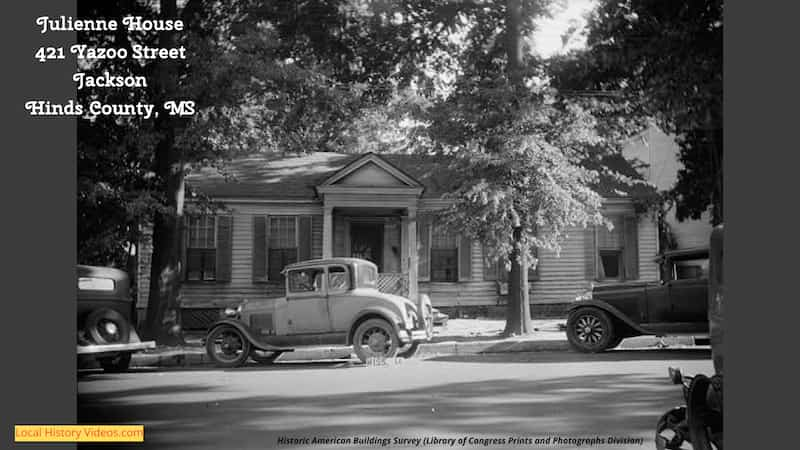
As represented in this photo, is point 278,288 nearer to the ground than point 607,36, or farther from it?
nearer to the ground

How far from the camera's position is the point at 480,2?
31.2 ft

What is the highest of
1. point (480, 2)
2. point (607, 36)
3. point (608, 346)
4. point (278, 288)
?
point (480, 2)

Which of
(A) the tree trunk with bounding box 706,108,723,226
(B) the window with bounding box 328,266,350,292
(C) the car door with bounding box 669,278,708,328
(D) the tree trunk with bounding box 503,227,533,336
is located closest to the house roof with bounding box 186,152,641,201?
(B) the window with bounding box 328,266,350,292

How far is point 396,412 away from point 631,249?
278 inches

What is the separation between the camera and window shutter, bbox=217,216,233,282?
10336 millimetres

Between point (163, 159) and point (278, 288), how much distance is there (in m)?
2.65

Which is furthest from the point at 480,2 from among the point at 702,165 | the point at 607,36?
the point at 702,165

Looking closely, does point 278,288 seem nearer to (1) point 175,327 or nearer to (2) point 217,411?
(1) point 175,327

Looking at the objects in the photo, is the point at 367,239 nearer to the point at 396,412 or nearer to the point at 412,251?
the point at 412,251

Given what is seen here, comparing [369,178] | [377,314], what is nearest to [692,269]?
[377,314]

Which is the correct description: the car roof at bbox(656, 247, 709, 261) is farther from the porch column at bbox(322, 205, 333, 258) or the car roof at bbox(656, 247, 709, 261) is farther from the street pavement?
the porch column at bbox(322, 205, 333, 258)

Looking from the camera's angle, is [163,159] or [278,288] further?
[278,288]

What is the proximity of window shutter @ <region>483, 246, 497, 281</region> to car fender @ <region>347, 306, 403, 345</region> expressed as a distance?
2.37m

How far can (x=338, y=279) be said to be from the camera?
9969mm
